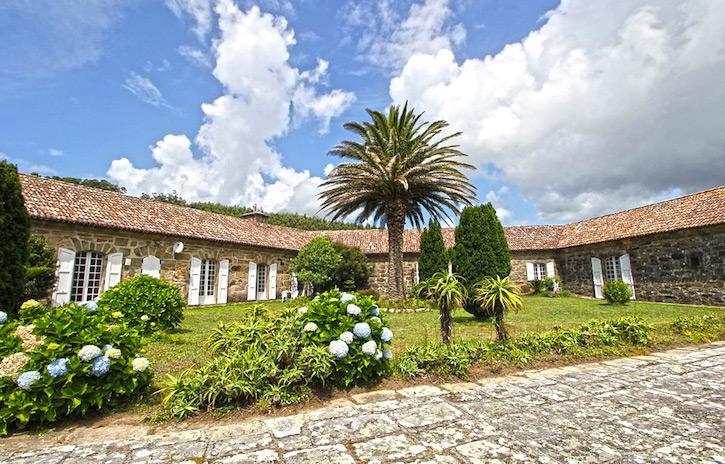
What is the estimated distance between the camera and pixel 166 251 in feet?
45.7

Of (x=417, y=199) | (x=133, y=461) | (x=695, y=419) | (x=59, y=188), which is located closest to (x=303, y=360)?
(x=133, y=461)

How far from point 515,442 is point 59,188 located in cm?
1630

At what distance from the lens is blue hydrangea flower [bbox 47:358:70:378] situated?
295cm

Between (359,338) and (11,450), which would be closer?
(11,450)

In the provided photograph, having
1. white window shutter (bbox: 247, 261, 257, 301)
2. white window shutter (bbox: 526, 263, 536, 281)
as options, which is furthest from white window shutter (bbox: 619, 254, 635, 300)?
white window shutter (bbox: 247, 261, 257, 301)

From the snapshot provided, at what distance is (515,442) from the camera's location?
2.68m

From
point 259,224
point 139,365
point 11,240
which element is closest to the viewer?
point 139,365

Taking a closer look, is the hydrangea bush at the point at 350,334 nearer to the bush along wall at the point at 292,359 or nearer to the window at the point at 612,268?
the bush along wall at the point at 292,359

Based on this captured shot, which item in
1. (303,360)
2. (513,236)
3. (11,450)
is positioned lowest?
(11,450)

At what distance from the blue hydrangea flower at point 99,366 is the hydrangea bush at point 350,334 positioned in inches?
75.3

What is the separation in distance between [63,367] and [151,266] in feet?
38.7

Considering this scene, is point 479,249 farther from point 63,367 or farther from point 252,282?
point 252,282

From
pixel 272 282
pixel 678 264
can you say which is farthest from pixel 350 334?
pixel 678 264

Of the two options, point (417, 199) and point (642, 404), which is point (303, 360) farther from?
point (417, 199)
